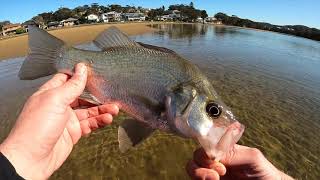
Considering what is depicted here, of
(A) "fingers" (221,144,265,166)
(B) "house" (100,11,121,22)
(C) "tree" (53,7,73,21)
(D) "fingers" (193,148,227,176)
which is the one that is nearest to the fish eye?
(D) "fingers" (193,148,227,176)

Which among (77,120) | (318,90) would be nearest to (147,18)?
(318,90)

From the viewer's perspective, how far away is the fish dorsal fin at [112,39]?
14.0ft

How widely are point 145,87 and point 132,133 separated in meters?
0.66

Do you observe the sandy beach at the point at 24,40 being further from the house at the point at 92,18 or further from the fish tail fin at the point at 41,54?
the house at the point at 92,18

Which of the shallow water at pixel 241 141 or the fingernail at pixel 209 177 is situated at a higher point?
the fingernail at pixel 209 177

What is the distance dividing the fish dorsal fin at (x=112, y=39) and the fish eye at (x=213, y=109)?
1526mm

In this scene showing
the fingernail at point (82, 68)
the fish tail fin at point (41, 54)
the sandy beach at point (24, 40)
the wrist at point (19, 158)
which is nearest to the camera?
the wrist at point (19, 158)

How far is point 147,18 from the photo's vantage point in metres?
189

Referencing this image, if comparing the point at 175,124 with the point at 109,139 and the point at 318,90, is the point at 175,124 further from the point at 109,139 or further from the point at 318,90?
the point at 318,90

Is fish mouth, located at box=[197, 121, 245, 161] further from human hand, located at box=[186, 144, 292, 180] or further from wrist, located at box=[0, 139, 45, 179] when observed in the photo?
wrist, located at box=[0, 139, 45, 179]

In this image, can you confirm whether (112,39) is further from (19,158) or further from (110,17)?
(110,17)

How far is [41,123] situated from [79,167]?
5.89m

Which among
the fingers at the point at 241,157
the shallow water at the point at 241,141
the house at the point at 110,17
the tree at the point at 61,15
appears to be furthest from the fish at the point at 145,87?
the tree at the point at 61,15

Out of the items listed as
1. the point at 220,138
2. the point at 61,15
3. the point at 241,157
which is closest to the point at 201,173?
the point at 241,157
